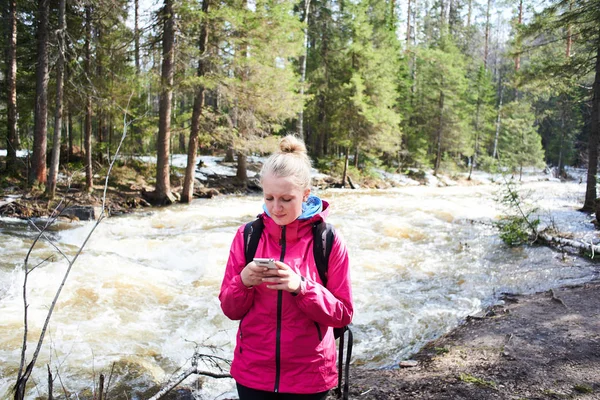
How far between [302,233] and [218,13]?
1284 cm

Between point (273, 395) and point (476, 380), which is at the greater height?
point (273, 395)

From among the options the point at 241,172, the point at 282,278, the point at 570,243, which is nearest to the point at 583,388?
the point at 282,278

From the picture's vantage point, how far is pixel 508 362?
3777mm

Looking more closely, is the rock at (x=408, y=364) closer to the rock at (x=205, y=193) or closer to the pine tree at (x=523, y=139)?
the rock at (x=205, y=193)

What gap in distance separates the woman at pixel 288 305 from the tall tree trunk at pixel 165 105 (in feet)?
41.9

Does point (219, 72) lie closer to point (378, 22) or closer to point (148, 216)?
A: point (148, 216)

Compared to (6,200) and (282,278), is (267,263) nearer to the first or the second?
(282,278)

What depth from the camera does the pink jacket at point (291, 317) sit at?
1978 mm

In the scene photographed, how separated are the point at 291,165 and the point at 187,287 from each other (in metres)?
5.12

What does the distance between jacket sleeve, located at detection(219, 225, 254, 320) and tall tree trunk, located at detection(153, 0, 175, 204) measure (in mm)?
12709

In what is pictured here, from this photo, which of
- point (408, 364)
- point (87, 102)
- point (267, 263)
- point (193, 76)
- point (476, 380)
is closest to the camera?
point (267, 263)

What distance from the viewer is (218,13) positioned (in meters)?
13.1

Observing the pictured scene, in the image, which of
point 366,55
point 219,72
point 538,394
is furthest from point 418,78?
point 538,394

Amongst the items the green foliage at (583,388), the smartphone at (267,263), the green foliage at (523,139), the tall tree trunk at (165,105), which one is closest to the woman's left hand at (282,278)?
the smartphone at (267,263)
